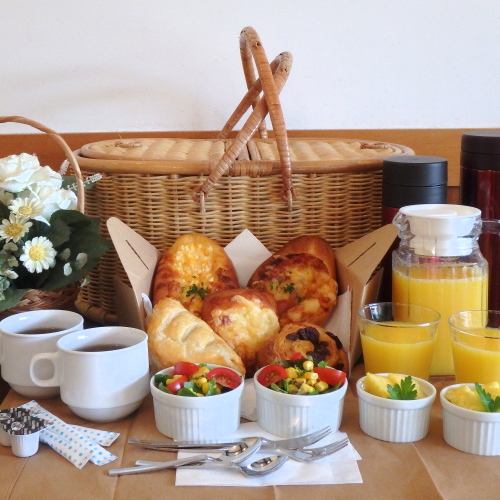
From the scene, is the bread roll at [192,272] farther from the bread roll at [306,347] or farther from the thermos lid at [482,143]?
the thermos lid at [482,143]

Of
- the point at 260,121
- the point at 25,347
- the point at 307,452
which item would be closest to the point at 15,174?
the point at 25,347

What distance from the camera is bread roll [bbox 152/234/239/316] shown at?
1.03 m

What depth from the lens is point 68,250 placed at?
3.33 feet

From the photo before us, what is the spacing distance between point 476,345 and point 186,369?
388mm

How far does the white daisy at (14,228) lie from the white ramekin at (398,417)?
0.55 metres

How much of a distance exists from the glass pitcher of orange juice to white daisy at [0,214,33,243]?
0.57 m

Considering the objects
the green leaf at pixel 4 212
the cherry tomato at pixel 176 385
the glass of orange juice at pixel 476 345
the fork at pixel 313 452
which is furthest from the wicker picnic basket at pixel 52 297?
the glass of orange juice at pixel 476 345

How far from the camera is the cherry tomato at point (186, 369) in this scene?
811mm

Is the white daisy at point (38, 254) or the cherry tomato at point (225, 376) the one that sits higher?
the white daisy at point (38, 254)

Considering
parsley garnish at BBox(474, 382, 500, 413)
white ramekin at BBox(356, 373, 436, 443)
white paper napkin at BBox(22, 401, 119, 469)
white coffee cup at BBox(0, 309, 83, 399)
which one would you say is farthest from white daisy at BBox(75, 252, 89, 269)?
parsley garnish at BBox(474, 382, 500, 413)

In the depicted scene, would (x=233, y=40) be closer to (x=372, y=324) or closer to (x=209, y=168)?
(x=209, y=168)

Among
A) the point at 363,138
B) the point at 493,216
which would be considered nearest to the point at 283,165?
the point at 493,216

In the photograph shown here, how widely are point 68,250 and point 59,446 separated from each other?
363mm

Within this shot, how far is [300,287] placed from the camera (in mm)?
1051
